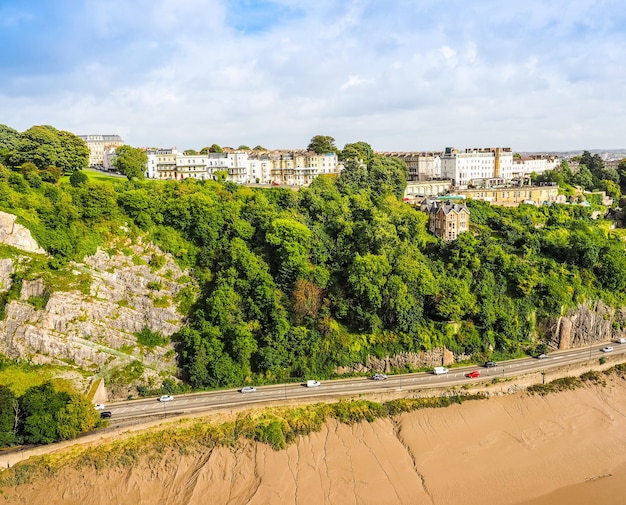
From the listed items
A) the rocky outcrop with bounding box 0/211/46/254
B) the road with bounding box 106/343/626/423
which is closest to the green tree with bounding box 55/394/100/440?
the road with bounding box 106/343/626/423

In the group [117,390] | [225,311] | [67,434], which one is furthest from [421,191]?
[67,434]

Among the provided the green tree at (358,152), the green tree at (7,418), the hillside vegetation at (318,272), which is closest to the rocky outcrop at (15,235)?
the hillside vegetation at (318,272)

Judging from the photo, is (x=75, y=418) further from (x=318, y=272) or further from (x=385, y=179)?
(x=385, y=179)

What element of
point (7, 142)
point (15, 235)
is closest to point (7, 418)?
point (15, 235)

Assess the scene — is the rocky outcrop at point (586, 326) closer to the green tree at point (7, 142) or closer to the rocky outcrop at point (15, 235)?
the rocky outcrop at point (15, 235)

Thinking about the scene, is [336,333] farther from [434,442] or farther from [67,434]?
[67,434]

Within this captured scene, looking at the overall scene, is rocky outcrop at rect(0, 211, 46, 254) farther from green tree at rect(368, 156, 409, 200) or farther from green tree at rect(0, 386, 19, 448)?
green tree at rect(368, 156, 409, 200)
